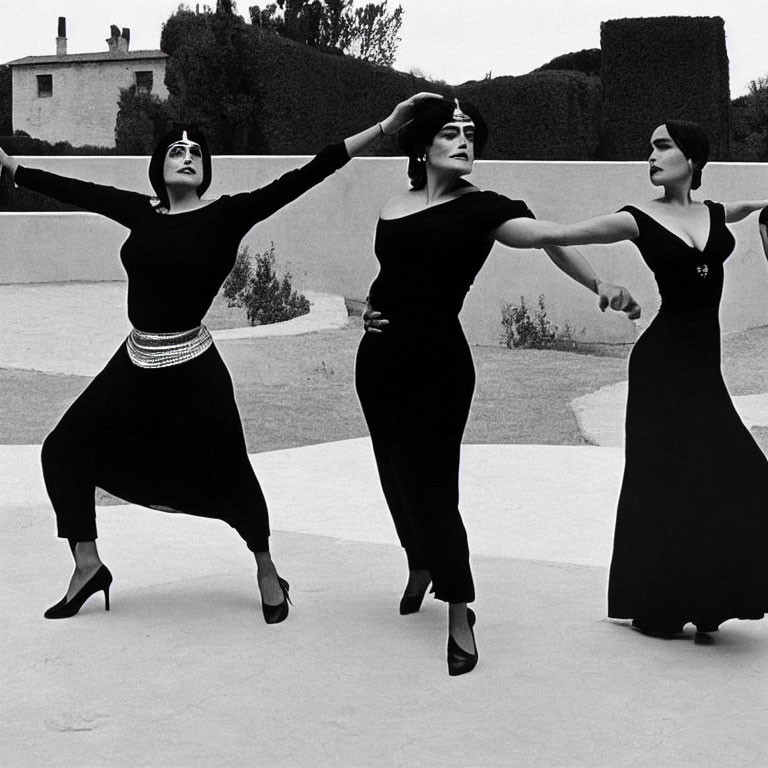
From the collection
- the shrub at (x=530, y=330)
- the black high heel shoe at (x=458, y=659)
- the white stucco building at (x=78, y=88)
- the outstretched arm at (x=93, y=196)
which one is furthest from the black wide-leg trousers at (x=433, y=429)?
the white stucco building at (x=78, y=88)

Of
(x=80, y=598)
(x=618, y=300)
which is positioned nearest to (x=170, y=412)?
(x=80, y=598)

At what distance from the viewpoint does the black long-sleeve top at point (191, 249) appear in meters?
4.68

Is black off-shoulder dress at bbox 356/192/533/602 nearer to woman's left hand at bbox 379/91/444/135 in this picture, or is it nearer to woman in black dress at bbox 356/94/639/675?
woman in black dress at bbox 356/94/639/675

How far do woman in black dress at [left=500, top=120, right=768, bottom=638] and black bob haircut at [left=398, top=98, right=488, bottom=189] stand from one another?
0.56 meters

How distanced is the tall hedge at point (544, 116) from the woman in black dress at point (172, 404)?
14999 mm

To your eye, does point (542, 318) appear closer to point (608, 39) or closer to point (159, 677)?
point (608, 39)

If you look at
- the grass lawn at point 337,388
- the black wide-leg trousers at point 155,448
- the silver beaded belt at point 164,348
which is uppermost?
the silver beaded belt at point 164,348

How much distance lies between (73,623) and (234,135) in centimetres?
1735

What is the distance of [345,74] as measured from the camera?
20562 mm

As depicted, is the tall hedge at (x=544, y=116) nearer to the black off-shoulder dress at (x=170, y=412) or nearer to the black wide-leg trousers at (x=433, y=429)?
the black off-shoulder dress at (x=170, y=412)

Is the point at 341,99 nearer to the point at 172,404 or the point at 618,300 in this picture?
the point at 172,404

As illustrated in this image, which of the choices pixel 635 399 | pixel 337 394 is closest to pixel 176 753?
pixel 635 399

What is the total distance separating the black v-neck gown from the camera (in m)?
4.41

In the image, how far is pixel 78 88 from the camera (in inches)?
1845
